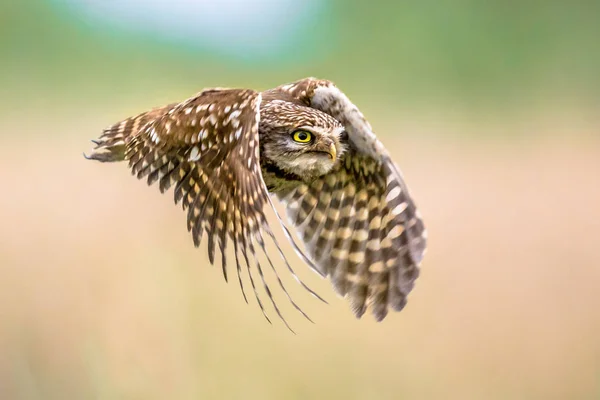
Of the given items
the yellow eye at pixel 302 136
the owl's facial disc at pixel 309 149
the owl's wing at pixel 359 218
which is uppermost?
the yellow eye at pixel 302 136

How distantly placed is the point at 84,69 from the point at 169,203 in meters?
0.64

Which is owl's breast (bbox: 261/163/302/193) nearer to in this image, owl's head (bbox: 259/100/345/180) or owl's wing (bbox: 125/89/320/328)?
owl's head (bbox: 259/100/345/180)

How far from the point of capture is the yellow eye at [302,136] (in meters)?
1.19

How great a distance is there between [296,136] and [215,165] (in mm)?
223

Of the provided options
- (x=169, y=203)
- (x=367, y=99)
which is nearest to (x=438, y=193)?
(x=367, y=99)

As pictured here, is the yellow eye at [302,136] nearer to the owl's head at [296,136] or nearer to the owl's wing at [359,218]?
the owl's head at [296,136]

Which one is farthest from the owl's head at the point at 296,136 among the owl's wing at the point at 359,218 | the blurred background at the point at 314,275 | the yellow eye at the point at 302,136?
the blurred background at the point at 314,275

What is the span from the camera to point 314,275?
1898mm

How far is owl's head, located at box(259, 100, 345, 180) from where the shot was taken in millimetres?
1184

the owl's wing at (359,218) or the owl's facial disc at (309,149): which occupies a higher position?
the owl's facial disc at (309,149)

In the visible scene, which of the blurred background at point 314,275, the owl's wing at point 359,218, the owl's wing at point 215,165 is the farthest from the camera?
the blurred background at point 314,275

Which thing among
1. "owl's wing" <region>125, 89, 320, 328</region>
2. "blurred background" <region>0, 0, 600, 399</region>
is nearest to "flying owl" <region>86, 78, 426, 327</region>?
"owl's wing" <region>125, 89, 320, 328</region>

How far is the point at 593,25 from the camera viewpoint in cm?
241

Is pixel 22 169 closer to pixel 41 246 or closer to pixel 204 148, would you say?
pixel 41 246
